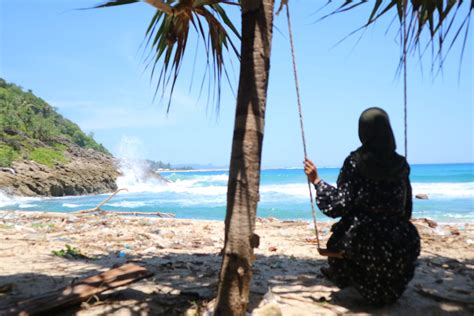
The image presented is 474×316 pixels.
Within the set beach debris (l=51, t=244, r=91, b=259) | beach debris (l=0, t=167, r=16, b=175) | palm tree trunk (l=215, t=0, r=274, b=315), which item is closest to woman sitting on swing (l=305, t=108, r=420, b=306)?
palm tree trunk (l=215, t=0, r=274, b=315)

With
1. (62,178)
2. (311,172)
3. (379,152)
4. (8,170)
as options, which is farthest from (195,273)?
(62,178)

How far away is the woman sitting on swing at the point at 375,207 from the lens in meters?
2.73

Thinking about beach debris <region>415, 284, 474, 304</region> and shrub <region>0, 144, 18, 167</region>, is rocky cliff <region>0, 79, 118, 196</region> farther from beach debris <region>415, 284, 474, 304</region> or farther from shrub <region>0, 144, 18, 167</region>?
beach debris <region>415, 284, 474, 304</region>

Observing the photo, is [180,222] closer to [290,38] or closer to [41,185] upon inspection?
[290,38]

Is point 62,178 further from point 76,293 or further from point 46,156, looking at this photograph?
point 76,293

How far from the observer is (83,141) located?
182 feet

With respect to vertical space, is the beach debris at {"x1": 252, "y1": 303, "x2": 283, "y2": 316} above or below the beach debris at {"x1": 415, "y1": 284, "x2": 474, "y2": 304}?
above

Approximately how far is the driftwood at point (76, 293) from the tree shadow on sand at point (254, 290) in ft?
0.22

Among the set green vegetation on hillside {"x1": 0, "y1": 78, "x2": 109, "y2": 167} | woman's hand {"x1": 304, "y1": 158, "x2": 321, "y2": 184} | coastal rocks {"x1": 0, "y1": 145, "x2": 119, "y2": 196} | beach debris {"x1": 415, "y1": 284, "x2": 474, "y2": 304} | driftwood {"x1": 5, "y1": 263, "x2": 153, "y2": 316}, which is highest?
green vegetation on hillside {"x1": 0, "y1": 78, "x2": 109, "y2": 167}

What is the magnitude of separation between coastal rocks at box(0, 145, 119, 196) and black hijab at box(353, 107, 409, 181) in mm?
22482

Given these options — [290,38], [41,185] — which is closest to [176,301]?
[290,38]

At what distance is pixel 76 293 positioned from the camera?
2754mm

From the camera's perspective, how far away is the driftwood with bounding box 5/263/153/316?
2.56 m

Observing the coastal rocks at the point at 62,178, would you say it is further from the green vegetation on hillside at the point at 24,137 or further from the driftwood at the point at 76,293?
the driftwood at the point at 76,293
